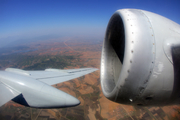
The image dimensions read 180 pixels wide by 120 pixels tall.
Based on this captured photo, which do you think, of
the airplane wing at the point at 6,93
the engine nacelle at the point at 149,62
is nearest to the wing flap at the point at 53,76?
the airplane wing at the point at 6,93

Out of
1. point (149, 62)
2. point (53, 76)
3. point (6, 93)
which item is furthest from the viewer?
point (53, 76)

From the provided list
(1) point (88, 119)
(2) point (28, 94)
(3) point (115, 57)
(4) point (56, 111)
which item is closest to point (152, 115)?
(1) point (88, 119)

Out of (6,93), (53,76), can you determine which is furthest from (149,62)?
(53,76)

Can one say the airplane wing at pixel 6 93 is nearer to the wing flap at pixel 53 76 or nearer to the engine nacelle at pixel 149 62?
the wing flap at pixel 53 76

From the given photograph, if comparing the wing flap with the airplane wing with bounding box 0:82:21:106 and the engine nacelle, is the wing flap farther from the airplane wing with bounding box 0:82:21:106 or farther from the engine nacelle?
the engine nacelle

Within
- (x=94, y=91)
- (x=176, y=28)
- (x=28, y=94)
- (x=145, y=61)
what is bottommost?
(x=94, y=91)

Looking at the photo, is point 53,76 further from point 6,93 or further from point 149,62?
Result: point 149,62

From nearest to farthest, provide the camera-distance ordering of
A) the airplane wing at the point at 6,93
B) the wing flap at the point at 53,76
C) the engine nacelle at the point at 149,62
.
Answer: the engine nacelle at the point at 149,62, the airplane wing at the point at 6,93, the wing flap at the point at 53,76

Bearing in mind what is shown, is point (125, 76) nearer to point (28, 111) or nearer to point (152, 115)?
point (152, 115)

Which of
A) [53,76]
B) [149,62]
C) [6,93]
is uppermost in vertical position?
[149,62]
